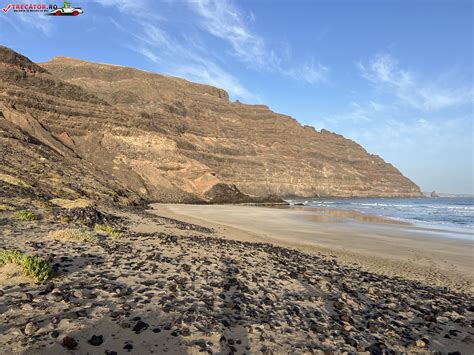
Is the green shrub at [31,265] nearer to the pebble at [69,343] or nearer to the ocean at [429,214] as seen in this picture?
the pebble at [69,343]

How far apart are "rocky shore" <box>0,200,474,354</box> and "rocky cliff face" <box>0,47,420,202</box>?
65.2 feet

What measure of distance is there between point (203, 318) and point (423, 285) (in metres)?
8.78

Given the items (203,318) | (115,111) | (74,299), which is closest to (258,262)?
(203,318)

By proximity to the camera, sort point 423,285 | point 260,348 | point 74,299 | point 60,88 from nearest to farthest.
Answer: point 260,348 < point 74,299 < point 423,285 < point 60,88

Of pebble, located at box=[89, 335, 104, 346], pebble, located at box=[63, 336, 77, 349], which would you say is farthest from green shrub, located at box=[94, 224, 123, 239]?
pebble, located at box=[63, 336, 77, 349]

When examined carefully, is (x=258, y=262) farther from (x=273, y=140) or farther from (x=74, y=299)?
(x=273, y=140)

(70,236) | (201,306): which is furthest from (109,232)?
(201,306)

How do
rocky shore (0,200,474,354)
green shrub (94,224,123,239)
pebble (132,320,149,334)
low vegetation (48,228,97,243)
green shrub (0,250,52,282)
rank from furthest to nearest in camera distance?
green shrub (94,224,123,239)
low vegetation (48,228,97,243)
green shrub (0,250,52,282)
pebble (132,320,149,334)
rocky shore (0,200,474,354)

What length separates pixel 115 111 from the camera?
3036 inches

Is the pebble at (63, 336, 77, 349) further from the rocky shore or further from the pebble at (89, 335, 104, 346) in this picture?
the pebble at (89, 335, 104, 346)

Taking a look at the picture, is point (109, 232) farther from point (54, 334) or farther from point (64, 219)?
point (54, 334)

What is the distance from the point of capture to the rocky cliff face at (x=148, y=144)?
142 ft

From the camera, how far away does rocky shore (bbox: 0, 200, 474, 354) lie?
15.0 feet

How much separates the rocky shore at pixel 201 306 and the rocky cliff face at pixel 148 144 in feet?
65.2
